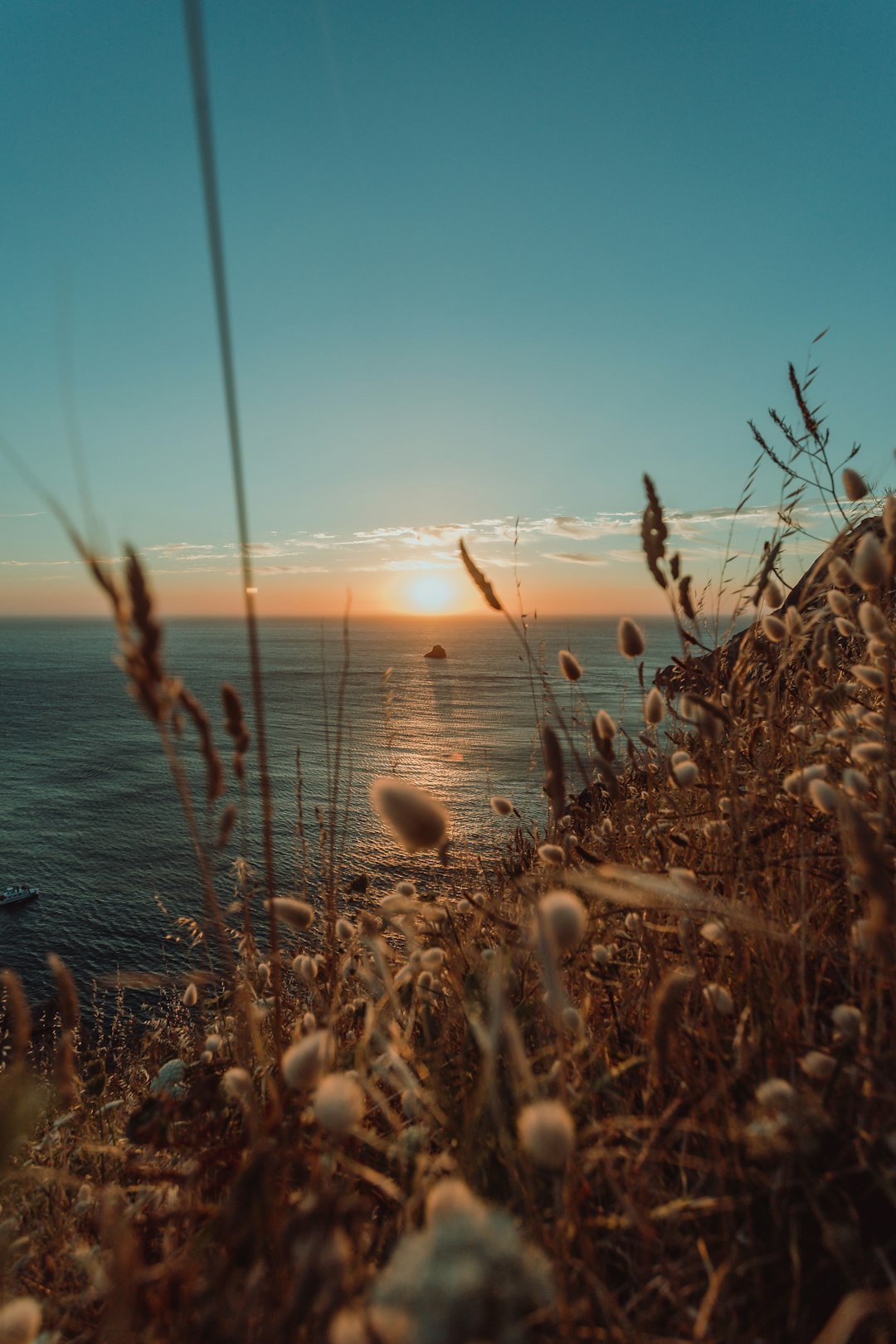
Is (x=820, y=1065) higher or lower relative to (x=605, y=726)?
lower

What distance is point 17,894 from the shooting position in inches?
988

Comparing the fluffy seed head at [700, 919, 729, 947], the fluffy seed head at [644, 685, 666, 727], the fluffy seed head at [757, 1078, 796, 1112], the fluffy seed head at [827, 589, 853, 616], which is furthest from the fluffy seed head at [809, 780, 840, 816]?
the fluffy seed head at [827, 589, 853, 616]

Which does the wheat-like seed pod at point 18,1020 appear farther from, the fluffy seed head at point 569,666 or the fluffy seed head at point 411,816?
the fluffy seed head at point 569,666

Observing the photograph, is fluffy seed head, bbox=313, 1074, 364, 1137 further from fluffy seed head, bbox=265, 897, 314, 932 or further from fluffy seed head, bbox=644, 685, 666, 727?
fluffy seed head, bbox=644, 685, 666, 727

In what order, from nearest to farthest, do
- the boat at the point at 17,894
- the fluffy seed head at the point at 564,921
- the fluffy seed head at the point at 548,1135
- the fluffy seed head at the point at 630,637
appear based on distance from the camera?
the fluffy seed head at the point at 548,1135, the fluffy seed head at the point at 564,921, the fluffy seed head at the point at 630,637, the boat at the point at 17,894

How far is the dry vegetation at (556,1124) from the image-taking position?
80cm

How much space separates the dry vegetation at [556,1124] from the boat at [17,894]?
89.4 ft

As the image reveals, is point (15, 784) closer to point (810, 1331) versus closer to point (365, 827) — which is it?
point (365, 827)

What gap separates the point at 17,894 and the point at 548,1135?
97.9 feet

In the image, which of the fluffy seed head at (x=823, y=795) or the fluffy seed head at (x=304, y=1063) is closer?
the fluffy seed head at (x=304, y=1063)

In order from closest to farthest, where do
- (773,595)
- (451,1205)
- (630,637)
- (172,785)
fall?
(451,1205) → (630,637) → (773,595) → (172,785)

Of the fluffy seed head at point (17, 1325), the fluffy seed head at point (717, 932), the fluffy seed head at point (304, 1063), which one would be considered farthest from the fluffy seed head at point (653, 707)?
the fluffy seed head at point (17, 1325)

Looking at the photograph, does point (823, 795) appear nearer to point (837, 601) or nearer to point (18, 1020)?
point (837, 601)

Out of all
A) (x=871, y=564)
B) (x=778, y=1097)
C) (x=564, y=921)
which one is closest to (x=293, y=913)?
(x=564, y=921)
